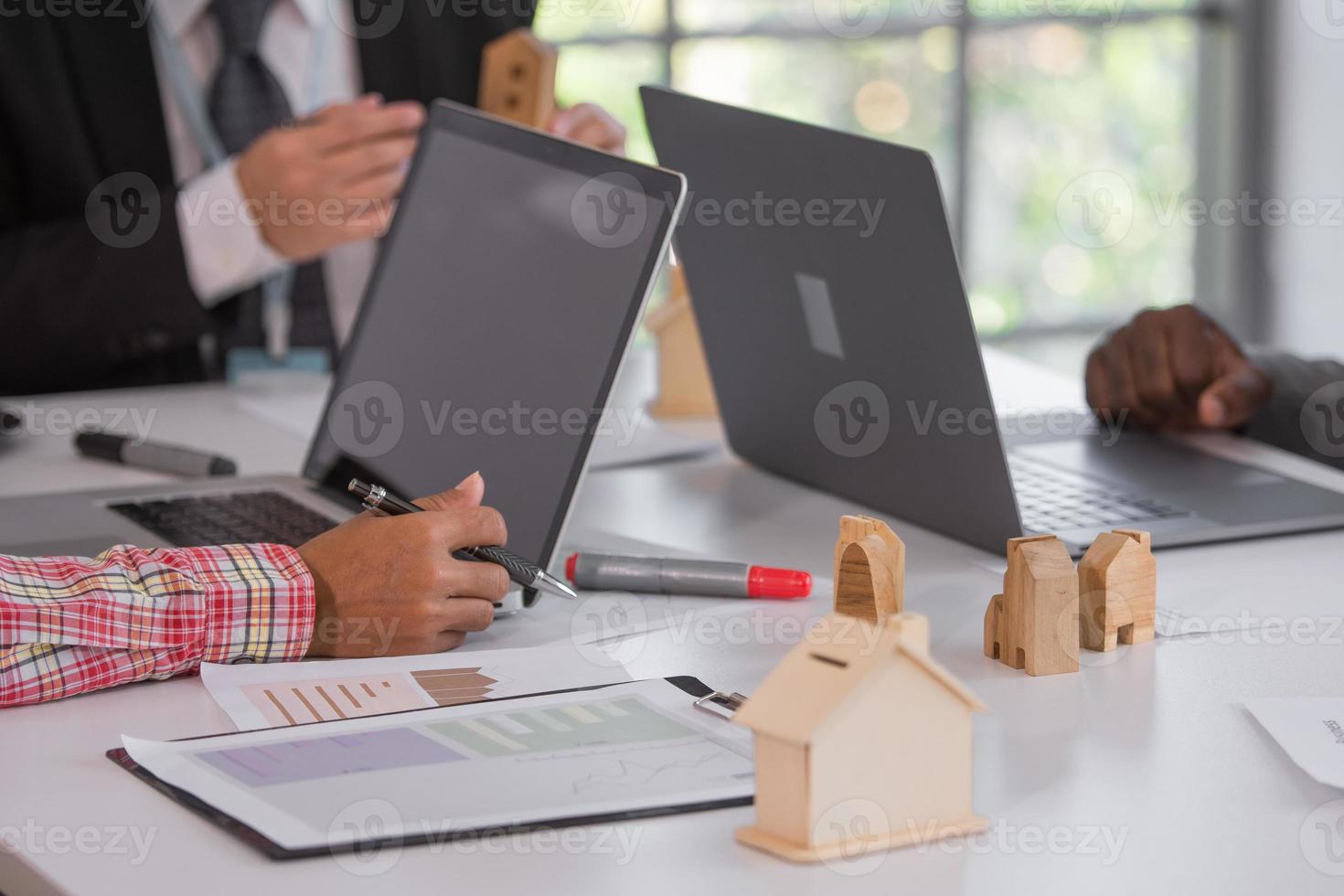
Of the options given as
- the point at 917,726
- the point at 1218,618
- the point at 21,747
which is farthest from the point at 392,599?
the point at 1218,618

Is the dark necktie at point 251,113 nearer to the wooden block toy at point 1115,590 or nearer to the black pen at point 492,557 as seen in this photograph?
the black pen at point 492,557

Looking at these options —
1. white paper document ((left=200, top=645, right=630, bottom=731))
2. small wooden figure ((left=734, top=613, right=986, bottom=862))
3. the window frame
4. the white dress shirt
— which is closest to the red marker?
white paper document ((left=200, top=645, right=630, bottom=731))

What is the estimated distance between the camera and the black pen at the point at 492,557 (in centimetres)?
94

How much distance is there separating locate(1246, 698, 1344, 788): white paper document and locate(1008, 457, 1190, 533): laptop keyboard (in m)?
0.35

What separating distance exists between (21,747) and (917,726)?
47cm

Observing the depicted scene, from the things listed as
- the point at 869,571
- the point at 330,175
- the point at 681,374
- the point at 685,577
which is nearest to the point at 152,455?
the point at 330,175

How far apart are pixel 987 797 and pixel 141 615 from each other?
500 millimetres

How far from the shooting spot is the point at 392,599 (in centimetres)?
90

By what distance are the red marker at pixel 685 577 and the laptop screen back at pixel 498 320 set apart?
0.06 metres

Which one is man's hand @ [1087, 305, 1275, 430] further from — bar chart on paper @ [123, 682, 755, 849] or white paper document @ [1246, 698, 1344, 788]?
bar chart on paper @ [123, 682, 755, 849]

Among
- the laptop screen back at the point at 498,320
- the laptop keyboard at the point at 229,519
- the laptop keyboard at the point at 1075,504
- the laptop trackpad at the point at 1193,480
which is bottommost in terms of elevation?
the laptop trackpad at the point at 1193,480

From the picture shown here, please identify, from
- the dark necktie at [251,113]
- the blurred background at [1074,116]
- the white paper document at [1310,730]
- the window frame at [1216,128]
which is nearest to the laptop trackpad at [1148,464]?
the white paper document at [1310,730]

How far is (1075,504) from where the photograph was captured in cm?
120

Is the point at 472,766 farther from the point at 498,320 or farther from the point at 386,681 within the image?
the point at 498,320
